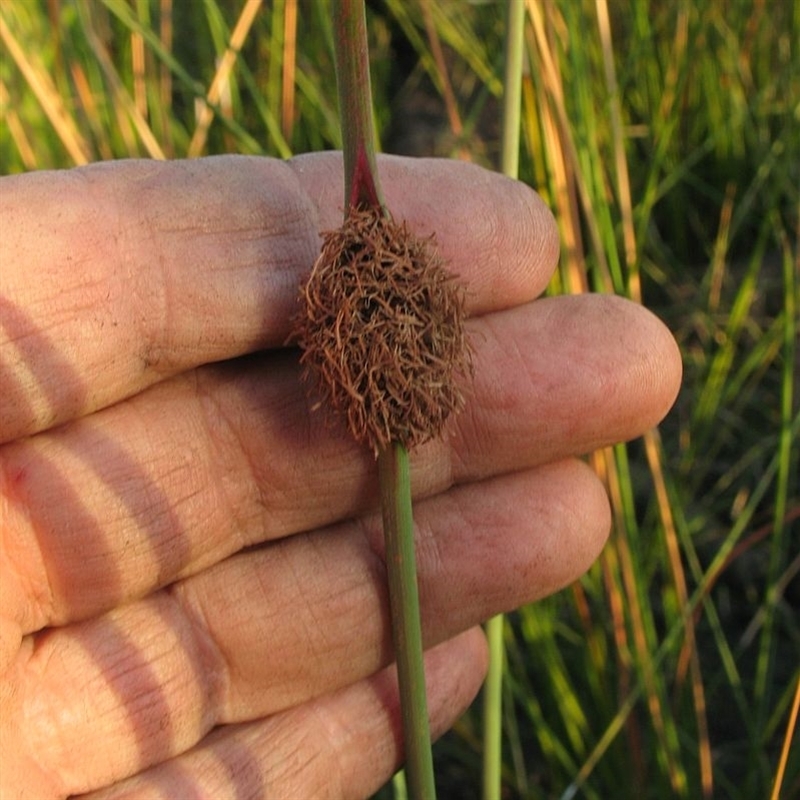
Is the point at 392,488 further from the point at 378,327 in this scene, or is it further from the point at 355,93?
the point at 355,93

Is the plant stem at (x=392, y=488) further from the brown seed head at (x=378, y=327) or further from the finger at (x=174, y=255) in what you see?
the finger at (x=174, y=255)

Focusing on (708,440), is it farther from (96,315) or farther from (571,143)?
(96,315)

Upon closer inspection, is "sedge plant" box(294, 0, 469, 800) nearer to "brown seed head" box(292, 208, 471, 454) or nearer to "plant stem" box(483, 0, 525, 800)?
"brown seed head" box(292, 208, 471, 454)

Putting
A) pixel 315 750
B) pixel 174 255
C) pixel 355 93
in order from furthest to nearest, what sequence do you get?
pixel 315 750 < pixel 174 255 < pixel 355 93

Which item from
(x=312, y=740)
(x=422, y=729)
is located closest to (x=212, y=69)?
(x=312, y=740)

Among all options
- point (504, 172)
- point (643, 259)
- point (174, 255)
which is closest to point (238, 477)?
point (174, 255)

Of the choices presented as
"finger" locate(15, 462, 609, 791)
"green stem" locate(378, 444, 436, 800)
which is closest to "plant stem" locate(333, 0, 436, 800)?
"green stem" locate(378, 444, 436, 800)
